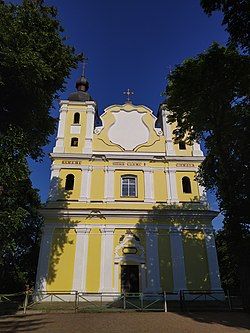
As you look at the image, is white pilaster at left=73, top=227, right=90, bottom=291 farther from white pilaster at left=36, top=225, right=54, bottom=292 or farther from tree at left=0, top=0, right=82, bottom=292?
tree at left=0, top=0, right=82, bottom=292

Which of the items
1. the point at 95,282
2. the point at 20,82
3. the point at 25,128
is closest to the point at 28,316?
the point at 95,282

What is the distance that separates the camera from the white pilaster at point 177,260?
15578 millimetres

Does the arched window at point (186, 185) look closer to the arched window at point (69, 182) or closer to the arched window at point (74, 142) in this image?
the arched window at point (69, 182)

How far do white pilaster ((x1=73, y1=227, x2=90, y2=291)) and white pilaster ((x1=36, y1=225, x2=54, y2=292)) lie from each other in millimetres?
1678

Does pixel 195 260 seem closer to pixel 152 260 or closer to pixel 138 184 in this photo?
pixel 152 260

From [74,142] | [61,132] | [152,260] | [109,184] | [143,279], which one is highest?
[61,132]

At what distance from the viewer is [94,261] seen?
16.0 m

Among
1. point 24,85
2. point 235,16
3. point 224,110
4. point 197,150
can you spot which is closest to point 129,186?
point 197,150

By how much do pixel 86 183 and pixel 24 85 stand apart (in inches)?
351

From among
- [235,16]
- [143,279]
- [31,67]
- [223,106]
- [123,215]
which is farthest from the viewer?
[123,215]

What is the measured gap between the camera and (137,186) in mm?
18734

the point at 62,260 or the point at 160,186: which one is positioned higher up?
the point at 160,186

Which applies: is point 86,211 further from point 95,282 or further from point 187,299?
point 187,299

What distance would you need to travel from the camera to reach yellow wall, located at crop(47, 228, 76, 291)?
15312 millimetres
